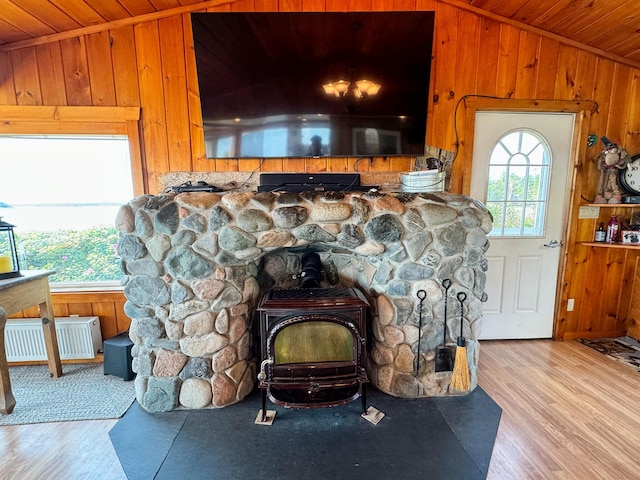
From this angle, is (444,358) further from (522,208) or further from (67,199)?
(67,199)

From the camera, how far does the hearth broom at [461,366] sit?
1900 mm

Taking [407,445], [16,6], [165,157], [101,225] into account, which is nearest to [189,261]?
[165,157]

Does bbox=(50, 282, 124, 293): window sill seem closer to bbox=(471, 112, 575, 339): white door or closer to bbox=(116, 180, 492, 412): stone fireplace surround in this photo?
bbox=(116, 180, 492, 412): stone fireplace surround

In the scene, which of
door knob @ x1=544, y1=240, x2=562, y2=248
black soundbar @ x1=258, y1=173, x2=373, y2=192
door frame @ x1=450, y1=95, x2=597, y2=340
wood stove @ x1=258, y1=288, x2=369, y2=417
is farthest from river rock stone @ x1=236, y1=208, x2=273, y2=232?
door knob @ x1=544, y1=240, x2=562, y2=248

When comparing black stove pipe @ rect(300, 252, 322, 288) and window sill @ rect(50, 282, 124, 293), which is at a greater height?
black stove pipe @ rect(300, 252, 322, 288)

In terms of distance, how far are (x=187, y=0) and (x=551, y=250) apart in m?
3.44

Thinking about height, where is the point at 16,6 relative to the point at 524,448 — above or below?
above

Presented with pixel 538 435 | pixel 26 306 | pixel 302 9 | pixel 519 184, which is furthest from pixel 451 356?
pixel 26 306

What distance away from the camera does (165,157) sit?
7.63 ft

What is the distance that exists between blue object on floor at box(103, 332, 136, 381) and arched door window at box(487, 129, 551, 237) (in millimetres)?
3015

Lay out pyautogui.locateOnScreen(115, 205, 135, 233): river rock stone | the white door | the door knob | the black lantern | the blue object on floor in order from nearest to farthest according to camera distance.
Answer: pyautogui.locateOnScreen(115, 205, 135, 233): river rock stone, the black lantern, the blue object on floor, the white door, the door knob

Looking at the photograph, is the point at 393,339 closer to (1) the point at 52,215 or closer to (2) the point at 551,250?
(2) the point at 551,250

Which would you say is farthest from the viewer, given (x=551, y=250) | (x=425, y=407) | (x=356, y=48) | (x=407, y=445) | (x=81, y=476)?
(x=551, y=250)

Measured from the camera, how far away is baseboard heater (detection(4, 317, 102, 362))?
2330 millimetres
